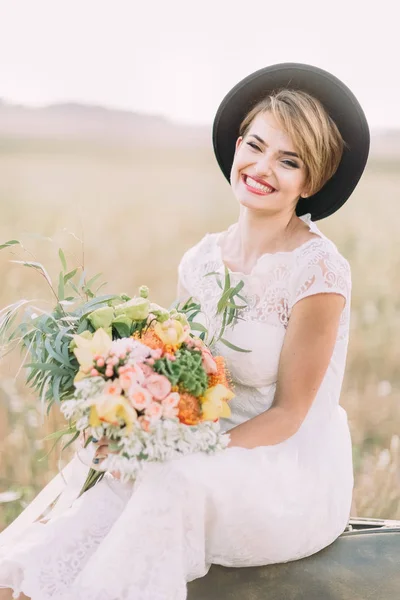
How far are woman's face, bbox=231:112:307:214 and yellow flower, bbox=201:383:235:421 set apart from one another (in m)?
0.80

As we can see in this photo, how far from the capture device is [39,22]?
823cm

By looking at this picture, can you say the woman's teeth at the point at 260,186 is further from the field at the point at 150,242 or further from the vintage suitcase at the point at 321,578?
the vintage suitcase at the point at 321,578

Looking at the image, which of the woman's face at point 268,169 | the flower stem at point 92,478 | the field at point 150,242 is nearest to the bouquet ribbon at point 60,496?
the flower stem at point 92,478

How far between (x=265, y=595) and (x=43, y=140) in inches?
263

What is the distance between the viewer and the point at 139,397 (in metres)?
1.79

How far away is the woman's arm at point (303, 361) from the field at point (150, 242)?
3.10 ft

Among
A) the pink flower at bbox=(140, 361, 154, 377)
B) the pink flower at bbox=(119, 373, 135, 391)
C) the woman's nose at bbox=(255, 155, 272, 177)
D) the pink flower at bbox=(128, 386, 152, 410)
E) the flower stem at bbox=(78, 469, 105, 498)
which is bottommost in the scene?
the flower stem at bbox=(78, 469, 105, 498)

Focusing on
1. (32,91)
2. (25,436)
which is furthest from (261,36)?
(25,436)

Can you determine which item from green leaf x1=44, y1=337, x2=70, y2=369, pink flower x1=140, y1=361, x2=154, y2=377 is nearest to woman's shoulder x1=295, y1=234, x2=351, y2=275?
pink flower x1=140, y1=361, x2=154, y2=377

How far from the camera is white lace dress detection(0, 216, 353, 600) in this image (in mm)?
1906

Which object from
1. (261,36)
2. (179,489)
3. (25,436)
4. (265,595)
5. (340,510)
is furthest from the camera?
(261,36)

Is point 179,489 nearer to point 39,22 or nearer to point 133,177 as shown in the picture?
point 133,177

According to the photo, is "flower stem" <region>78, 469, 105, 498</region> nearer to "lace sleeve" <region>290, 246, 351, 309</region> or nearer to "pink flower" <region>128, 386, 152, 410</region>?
"pink flower" <region>128, 386, 152, 410</region>

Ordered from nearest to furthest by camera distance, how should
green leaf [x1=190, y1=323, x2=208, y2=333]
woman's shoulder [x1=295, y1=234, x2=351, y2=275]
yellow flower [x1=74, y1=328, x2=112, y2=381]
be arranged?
yellow flower [x1=74, y1=328, x2=112, y2=381], green leaf [x1=190, y1=323, x2=208, y2=333], woman's shoulder [x1=295, y1=234, x2=351, y2=275]
